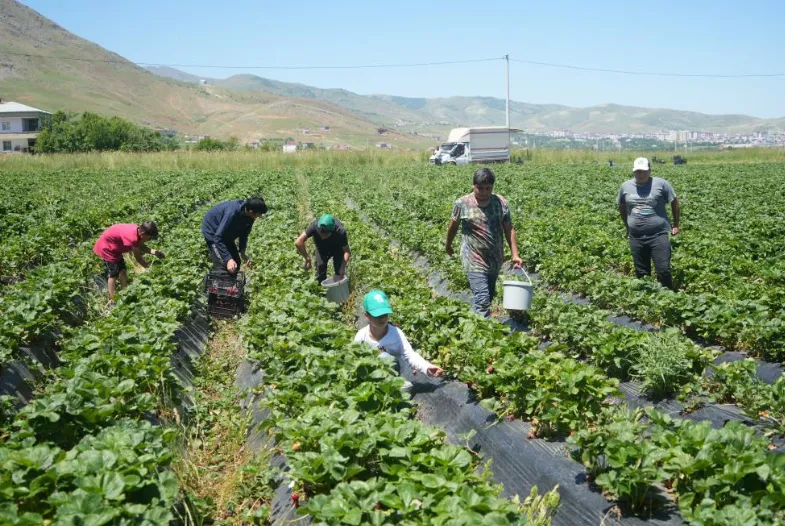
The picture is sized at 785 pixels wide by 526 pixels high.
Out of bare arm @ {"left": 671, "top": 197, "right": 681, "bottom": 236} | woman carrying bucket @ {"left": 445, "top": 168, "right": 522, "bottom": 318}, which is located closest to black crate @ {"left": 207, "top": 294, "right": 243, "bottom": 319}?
woman carrying bucket @ {"left": 445, "top": 168, "right": 522, "bottom": 318}

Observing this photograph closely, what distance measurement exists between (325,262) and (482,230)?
267 cm

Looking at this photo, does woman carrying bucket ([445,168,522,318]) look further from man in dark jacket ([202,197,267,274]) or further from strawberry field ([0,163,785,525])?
man in dark jacket ([202,197,267,274])

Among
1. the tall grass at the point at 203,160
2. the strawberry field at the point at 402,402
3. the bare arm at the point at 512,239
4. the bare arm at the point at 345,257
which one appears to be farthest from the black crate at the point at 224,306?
the tall grass at the point at 203,160

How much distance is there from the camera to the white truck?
44531 millimetres

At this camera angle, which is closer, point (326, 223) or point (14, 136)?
point (326, 223)

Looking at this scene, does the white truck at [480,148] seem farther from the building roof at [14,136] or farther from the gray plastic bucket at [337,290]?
the building roof at [14,136]

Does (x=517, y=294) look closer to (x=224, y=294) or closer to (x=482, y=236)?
(x=482, y=236)

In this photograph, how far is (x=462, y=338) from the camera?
19.9 feet

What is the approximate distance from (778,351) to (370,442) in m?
4.45

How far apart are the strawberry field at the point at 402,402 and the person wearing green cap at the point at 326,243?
1.40ft

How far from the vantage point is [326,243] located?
8.81 metres

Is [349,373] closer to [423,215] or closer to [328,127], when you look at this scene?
[423,215]

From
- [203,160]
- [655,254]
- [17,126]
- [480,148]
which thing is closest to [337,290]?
[655,254]

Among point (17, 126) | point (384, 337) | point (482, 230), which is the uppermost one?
point (17, 126)
